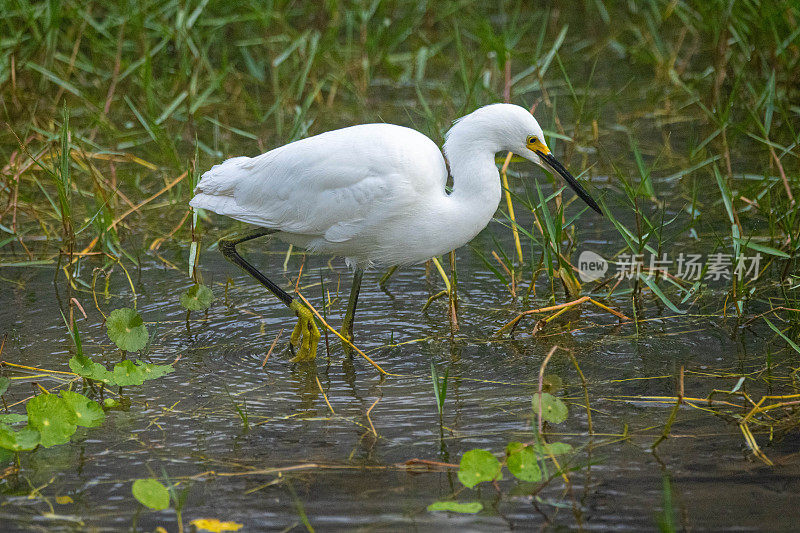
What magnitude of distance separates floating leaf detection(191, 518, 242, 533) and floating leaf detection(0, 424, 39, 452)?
695 mm

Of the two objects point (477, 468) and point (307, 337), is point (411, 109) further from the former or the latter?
point (477, 468)

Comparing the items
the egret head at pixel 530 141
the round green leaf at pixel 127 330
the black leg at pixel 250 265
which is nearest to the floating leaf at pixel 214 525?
the round green leaf at pixel 127 330

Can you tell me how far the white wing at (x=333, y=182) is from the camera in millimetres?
3756

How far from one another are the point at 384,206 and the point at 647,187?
1.34 meters

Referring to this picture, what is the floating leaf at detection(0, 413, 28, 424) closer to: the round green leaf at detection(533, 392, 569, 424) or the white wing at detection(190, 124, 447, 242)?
the white wing at detection(190, 124, 447, 242)

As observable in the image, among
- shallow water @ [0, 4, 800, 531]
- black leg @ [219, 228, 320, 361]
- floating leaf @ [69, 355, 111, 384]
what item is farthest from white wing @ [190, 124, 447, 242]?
floating leaf @ [69, 355, 111, 384]

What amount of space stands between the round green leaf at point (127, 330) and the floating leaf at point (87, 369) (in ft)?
0.65

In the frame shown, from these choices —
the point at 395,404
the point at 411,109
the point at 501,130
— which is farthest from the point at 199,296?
the point at 411,109

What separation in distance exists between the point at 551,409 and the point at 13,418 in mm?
1864

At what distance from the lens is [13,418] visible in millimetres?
3334

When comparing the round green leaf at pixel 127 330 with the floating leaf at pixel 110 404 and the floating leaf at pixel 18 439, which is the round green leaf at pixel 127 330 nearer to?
the floating leaf at pixel 110 404

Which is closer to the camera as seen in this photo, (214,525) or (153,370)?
(214,525)

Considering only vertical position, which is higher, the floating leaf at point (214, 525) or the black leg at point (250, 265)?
the black leg at point (250, 265)

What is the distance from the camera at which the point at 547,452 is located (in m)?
3.00
